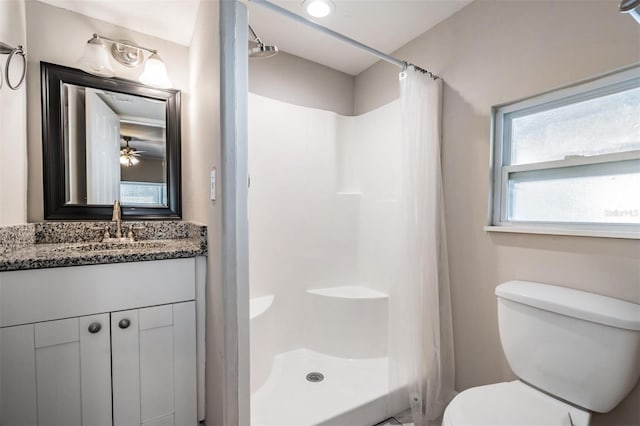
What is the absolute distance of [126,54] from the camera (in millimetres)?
1690

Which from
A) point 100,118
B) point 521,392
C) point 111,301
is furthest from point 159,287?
point 521,392

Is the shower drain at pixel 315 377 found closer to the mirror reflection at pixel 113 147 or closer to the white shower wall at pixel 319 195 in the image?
the white shower wall at pixel 319 195

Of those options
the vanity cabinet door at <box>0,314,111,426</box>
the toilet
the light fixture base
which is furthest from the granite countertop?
the toilet

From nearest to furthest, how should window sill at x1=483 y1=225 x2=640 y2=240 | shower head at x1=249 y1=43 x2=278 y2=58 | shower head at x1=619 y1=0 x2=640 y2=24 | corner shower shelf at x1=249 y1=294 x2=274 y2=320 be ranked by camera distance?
1. shower head at x1=619 y1=0 x2=640 y2=24
2. window sill at x1=483 y1=225 x2=640 y2=240
3. shower head at x1=249 y1=43 x2=278 y2=58
4. corner shower shelf at x1=249 y1=294 x2=274 y2=320

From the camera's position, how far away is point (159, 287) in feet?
4.14

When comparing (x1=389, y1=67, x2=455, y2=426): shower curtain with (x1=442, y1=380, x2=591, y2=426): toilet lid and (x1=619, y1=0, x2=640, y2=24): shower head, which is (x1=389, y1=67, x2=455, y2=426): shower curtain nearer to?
(x1=442, y1=380, x2=591, y2=426): toilet lid

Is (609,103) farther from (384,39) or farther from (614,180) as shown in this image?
(384,39)

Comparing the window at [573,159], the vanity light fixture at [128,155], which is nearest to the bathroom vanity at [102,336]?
the vanity light fixture at [128,155]

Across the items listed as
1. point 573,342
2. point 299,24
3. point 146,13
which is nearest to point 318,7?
point 299,24

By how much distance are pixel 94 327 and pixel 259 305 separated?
0.93 metres

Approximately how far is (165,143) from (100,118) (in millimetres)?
358

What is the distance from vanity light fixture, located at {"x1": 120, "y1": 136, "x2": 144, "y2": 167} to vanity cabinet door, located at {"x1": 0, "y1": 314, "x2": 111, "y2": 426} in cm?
98

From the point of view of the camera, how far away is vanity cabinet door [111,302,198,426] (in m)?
1.19

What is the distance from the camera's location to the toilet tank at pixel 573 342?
944 millimetres
